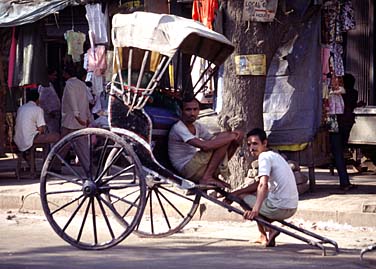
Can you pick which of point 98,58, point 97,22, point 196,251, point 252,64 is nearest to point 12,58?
point 98,58

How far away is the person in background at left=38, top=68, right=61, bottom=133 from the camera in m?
15.0

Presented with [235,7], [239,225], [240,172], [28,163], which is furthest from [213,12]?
[28,163]

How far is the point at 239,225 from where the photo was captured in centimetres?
1014

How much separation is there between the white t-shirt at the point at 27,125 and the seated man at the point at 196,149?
16.3 ft

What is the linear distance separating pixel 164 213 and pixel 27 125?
477 cm

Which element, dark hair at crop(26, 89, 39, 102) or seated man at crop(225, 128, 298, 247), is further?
dark hair at crop(26, 89, 39, 102)

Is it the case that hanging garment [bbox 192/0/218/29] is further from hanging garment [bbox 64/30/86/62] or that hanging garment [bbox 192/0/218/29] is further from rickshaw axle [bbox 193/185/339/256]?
rickshaw axle [bbox 193/185/339/256]

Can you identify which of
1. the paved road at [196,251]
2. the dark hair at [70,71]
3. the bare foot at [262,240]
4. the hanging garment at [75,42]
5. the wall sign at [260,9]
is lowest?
the paved road at [196,251]

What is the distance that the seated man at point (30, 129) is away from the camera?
13.4 m

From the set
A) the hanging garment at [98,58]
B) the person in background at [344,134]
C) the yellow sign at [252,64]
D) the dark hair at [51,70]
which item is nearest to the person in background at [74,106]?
the hanging garment at [98,58]

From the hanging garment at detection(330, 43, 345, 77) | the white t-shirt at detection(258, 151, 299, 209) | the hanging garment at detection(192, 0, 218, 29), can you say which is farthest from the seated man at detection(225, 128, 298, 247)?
the hanging garment at detection(330, 43, 345, 77)

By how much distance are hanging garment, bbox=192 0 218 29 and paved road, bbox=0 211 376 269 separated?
2.69 metres

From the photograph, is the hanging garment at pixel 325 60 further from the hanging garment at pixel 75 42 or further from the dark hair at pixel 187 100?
the hanging garment at pixel 75 42

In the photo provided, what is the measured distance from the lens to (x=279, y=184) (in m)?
8.34
